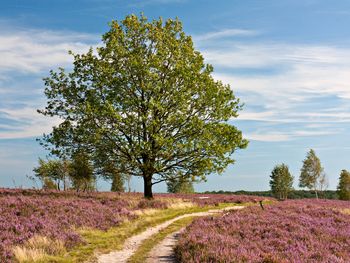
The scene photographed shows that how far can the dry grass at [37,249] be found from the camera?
14.4 m

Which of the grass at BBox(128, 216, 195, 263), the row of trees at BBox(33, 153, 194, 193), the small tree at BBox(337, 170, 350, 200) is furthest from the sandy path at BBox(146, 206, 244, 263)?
the small tree at BBox(337, 170, 350, 200)

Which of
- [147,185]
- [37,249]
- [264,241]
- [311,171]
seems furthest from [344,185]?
[37,249]

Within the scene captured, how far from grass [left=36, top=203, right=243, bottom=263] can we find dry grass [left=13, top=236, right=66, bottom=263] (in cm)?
29

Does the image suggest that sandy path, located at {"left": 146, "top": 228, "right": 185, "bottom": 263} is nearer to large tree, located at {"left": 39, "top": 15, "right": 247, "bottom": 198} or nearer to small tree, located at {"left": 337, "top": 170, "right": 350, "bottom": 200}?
large tree, located at {"left": 39, "top": 15, "right": 247, "bottom": 198}

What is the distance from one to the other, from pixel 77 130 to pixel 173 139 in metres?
8.72

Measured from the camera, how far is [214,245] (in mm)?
14867

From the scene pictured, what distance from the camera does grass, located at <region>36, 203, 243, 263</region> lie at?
15.6 m

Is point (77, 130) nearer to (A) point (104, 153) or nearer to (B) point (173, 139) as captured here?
(A) point (104, 153)

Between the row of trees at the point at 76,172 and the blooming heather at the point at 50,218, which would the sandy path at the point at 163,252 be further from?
the row of trees at the point at 76,172

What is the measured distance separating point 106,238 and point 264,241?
25.2ft

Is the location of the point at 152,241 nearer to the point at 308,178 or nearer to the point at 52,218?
the point at 52,218

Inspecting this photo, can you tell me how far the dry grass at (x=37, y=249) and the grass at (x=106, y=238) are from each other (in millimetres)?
291

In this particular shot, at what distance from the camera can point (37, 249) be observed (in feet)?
49.8

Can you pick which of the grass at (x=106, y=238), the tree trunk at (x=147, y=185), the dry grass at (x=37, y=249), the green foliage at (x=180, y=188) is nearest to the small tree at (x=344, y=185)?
the green foliage at (x=180, y=188)
